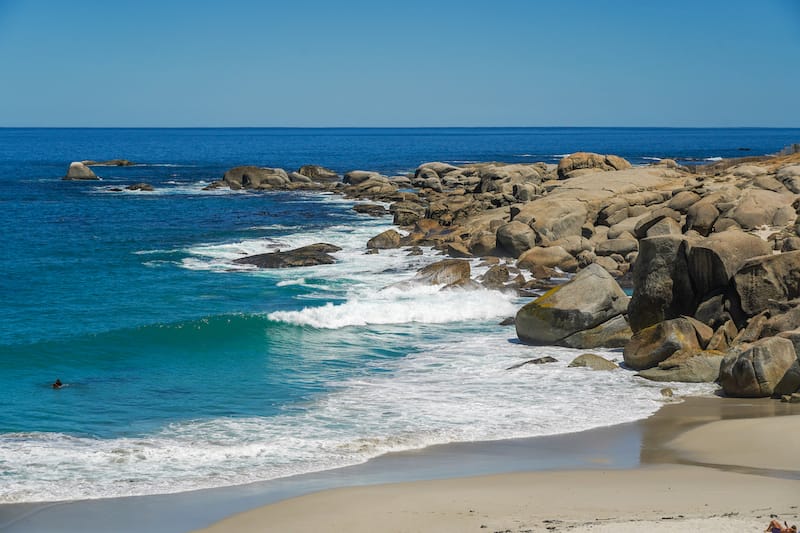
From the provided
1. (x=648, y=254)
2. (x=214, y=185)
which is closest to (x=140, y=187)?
(x=214, y=185)

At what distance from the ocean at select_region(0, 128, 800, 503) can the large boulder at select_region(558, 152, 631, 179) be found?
19.9 meters

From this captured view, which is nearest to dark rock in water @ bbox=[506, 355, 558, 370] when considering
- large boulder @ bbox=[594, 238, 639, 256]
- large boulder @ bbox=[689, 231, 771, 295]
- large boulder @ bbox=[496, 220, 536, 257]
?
large boulder @ bbox=[689, 231, 771, 295]

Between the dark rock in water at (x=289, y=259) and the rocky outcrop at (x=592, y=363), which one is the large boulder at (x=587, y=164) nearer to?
the dark rock in water at (x=289, y=259)

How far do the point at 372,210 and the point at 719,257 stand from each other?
114ft

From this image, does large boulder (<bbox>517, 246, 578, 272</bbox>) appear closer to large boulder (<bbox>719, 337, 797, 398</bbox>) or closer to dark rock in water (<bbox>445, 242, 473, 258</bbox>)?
dark rock in water (<bbox>445, 242, 473, 258</bbox>)

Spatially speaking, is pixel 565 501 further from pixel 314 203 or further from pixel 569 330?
pixel 314 203

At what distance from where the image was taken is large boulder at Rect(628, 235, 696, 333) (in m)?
20.2

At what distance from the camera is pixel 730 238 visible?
20.1 m

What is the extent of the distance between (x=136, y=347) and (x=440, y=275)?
10.8 m

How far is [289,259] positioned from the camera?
34.9 metres

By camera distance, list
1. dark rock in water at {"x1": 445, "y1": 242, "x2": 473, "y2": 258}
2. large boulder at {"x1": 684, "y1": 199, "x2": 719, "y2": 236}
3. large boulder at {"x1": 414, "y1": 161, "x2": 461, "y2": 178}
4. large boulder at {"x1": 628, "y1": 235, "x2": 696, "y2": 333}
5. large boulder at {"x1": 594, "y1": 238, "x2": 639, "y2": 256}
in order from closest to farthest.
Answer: large boulder at {"x1": 628, "y1": 235, "x2": 696, "y2": 333} < large boulder at {"x1": 684, "y1": 199, "x2": 719, "y2": 236} < large boulder at {"x1": 594, "y1": 238, "x2": 639, "y2": 256} < dark rock in water at {"x1": 445, "y1": 242, "x2": 473, "y2": 258} < large boulder at {"x1": 414, "y1": 161, "x2": 461, "y2": 178}

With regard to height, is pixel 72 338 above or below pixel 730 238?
below

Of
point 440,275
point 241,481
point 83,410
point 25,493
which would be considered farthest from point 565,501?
point 440,275

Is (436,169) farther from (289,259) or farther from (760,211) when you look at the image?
(760,211)
